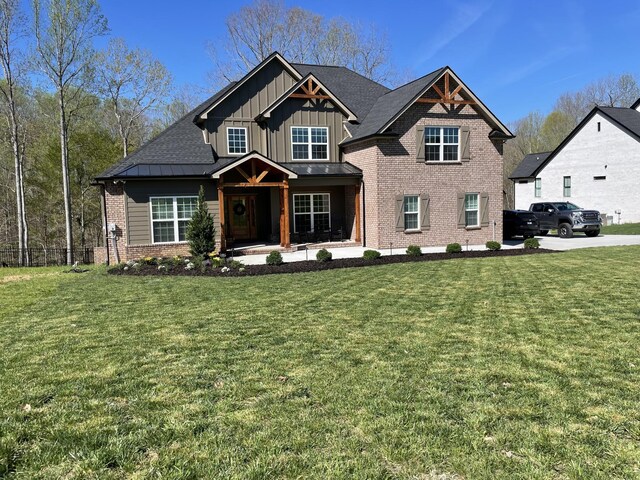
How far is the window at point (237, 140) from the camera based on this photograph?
18.8 m

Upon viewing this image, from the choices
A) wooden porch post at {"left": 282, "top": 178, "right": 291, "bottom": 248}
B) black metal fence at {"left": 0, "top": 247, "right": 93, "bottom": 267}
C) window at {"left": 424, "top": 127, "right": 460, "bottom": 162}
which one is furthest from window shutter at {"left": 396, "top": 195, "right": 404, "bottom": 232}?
black metal fence at {"left": 0, "top": 247, "right": 93, "bottom": 267}

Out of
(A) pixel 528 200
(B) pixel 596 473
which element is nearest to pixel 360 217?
(B) pixel 596 473

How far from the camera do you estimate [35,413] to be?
3.76 m

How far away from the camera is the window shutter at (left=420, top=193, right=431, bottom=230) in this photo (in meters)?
18.6

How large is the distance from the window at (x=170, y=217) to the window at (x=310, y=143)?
16.1 ft

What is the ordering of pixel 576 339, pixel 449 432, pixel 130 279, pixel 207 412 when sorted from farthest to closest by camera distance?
1. pixel 130 279
2. pixel 576 339
3. pixel 207 412
4. pixel 449 432

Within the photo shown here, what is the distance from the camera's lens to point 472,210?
19594 millimetres

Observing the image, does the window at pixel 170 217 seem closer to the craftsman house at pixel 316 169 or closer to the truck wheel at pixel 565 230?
the craftsman house at pixel 316 169

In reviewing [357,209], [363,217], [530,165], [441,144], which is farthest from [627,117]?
[357,209]

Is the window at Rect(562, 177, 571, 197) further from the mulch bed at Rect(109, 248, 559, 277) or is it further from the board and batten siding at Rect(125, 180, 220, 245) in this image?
the board and batten siding at Rect(125, 180, 220, 245)

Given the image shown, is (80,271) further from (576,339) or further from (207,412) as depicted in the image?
(576,339)

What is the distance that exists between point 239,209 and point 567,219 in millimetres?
15444

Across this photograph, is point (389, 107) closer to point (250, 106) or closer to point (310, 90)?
point (310, 90)

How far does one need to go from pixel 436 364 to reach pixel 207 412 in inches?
92.4
